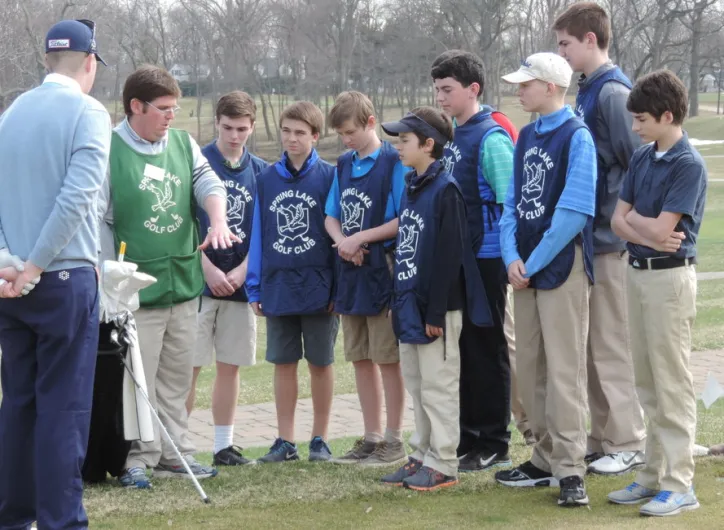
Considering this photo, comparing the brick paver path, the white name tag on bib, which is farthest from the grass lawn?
the brick paver path

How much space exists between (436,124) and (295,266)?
1215 mm

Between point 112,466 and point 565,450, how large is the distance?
2.41 m

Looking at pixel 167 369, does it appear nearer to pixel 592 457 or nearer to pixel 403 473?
pixel 403 473

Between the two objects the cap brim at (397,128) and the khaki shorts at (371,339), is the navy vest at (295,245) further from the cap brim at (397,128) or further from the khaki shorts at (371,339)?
the cap brim at (397,128)

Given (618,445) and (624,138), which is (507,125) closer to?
(624,138)

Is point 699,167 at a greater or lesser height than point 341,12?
lesser

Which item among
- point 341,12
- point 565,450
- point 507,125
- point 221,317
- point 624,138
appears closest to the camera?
point 565,450

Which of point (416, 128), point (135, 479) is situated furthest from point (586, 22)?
point (135, 479)

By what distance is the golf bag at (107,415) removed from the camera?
207 inches

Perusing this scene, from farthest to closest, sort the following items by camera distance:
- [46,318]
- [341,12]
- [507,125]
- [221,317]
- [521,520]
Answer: [341,12] → [221,317] → [507,125] → [521,520] → [46,318]

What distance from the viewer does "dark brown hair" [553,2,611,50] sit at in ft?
18.3

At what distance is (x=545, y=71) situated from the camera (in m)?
5.14

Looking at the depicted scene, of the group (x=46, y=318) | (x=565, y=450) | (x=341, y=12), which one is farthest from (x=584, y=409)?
(x=341, y=12)

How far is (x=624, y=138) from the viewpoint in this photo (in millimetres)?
5406
